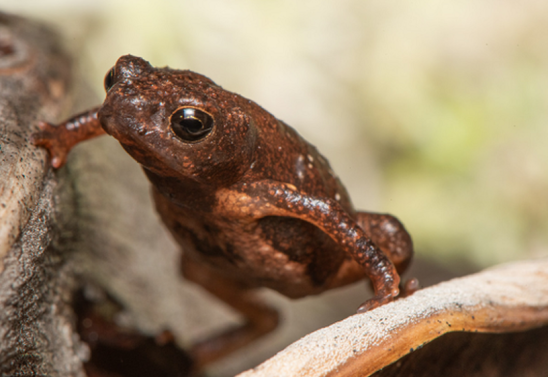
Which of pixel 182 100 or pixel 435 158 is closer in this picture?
pixel 182 100

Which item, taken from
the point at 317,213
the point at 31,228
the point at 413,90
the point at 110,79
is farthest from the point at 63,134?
the point at 413,90

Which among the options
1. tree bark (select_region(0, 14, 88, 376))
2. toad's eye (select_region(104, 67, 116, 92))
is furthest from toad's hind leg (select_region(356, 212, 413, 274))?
tree bark (select_region(0, 14, 88, 376))

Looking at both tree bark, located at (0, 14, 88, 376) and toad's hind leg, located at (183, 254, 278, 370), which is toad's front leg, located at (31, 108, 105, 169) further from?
toad's hind leg, located at (183, 254, 278, 370)

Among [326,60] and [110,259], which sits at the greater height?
[326,60]

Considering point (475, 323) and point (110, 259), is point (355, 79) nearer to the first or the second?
point (110, 259)

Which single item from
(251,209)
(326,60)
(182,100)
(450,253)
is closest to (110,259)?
(251,209)
